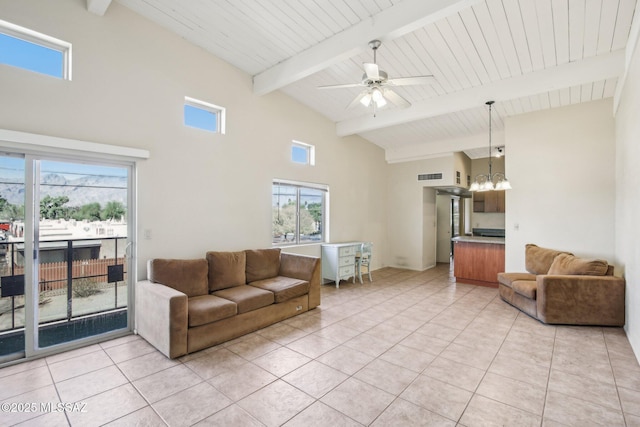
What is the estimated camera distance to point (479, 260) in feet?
19.6

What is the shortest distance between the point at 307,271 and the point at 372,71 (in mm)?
2766

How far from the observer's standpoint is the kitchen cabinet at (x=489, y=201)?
26.1ft

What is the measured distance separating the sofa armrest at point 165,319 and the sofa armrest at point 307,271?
1.79 meters

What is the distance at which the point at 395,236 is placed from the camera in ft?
25.7

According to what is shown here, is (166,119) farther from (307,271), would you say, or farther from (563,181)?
(563,181)

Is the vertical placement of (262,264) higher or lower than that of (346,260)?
higher

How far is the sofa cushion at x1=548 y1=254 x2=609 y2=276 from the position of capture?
3.79 m

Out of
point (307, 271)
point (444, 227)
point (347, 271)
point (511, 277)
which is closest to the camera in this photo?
point (307, 271)

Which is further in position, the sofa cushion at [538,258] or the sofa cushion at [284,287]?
the sofa cushion at [538,258]

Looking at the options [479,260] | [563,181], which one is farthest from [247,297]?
[563,181]

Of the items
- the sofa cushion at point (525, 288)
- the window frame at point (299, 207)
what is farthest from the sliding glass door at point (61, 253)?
the sofa cushion at point (525, 288)

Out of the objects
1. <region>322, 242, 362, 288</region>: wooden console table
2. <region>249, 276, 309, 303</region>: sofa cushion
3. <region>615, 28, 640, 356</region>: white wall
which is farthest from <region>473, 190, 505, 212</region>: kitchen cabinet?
<region>249, 276, 309, 303</region>: sofa cushion

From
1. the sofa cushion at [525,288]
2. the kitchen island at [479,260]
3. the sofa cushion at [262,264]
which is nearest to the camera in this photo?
the sofa cushion at [525,288]

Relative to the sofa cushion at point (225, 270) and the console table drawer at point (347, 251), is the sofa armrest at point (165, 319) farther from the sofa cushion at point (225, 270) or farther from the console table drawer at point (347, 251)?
the console table drawer at point (347, 251)
